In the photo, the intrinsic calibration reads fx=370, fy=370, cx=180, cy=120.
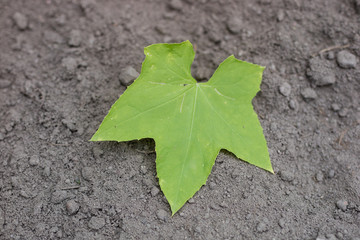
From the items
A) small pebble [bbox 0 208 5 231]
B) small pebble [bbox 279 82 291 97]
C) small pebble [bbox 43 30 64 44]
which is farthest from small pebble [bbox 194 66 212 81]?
small pebble [bbox 0 208 5 231]

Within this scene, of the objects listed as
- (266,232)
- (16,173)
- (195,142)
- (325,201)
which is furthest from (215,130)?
(16,173)

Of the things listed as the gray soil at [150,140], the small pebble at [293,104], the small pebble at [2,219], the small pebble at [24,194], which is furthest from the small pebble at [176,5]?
the small pebble at [2,219]

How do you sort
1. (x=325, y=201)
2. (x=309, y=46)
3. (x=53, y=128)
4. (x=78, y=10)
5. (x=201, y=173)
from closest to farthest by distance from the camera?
(x=201, y=173), (x=325, y=201), (x=53, y=128), (x=309, y=46), (x=78, y=10)

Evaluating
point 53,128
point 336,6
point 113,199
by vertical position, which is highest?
point 336,6

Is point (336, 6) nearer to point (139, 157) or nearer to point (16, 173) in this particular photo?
point (139, 157)

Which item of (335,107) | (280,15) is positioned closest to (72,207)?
(335,107)

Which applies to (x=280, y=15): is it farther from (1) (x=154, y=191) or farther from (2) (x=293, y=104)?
(1) (x=154, y=191)

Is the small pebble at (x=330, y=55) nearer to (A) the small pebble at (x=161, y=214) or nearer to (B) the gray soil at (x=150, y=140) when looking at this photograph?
(B) the gray soil at (x=150, y=140)
